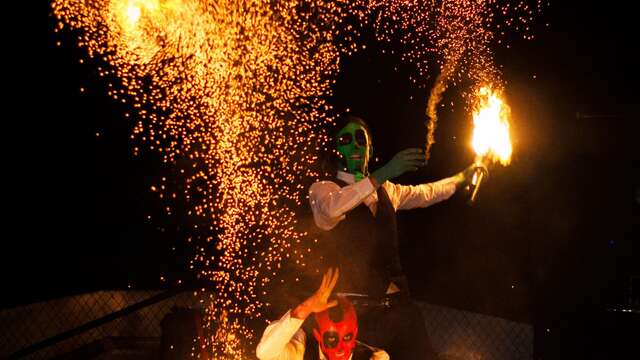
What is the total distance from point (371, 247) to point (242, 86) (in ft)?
11.8

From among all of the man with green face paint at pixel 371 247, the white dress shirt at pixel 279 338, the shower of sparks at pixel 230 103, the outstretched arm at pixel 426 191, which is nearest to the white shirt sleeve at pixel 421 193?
the outstretched arm at pixel 426 191

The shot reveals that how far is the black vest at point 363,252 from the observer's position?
9.57ft

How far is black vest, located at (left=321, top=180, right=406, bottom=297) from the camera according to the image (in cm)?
292

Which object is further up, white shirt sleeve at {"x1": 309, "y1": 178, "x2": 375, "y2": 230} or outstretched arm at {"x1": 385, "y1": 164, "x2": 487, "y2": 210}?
outstretched arm at {"x1": 385, "y1": 164, "x2": 487, "y2": 210}

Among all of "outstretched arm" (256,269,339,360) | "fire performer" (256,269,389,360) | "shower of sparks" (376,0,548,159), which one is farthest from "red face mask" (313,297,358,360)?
"shower of sparks" (376,0,548,159)

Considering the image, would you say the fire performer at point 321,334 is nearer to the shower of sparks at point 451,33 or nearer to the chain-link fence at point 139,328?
the shower of sparks at point 451,33

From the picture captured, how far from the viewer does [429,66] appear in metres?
5.41

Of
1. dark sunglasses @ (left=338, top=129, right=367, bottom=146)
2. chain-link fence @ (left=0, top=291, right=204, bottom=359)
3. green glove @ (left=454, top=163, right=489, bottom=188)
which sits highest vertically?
dark sunglasses @ (left=338, top=129, right=367, bottom=146)

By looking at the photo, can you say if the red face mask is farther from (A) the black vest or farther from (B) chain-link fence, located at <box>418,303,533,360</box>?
(B) chain-link fence, located at <box>418,303,533,360</box>

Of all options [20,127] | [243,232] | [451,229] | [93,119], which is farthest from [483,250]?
[20,127]

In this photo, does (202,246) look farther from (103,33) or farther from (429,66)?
(429,66)

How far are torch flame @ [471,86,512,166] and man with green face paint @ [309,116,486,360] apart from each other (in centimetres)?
86

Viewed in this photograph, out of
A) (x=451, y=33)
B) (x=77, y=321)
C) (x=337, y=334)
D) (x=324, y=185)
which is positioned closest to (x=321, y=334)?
(x=337, y=334)

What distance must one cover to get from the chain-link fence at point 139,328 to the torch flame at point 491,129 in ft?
7.50
